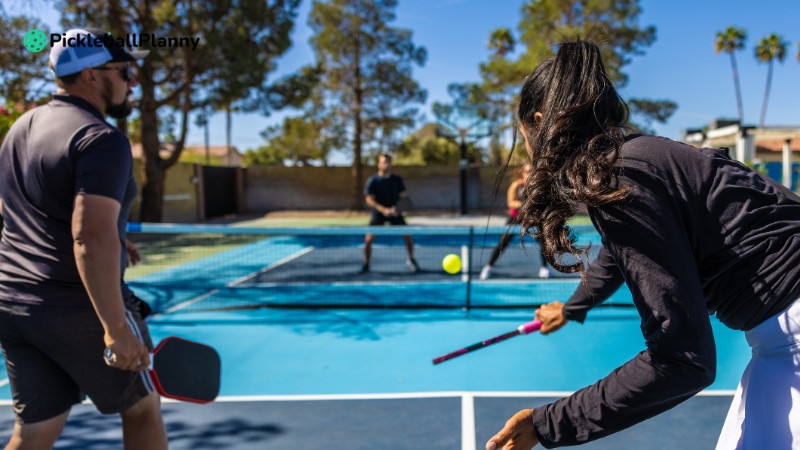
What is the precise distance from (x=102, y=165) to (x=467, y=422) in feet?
8.42

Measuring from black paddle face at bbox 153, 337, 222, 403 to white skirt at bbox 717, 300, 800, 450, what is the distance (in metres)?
1.98

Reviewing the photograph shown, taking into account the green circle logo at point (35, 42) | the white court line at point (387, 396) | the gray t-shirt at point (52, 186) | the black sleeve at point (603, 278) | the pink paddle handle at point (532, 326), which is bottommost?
the white court line at point (387, 396)

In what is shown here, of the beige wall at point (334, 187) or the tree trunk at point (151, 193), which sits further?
the beige wall at point (334, 187)

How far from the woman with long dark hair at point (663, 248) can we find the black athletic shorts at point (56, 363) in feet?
4.77

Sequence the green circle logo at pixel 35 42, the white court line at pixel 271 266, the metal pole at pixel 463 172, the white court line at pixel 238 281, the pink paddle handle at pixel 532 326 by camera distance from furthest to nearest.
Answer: the metal pole at pixel 463 172 → the white court line at pixel 271 266 → the white court line at pixel 238 281 → the green circle logo at pixel 35 42 → the pink paddle handle at pixel 532 326

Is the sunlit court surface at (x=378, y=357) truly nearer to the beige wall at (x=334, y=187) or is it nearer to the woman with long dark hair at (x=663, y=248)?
the woman with long dark hair at (x=663, y=248)

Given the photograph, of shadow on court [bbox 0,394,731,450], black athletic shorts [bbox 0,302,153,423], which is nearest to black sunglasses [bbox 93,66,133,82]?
black athletic shorts [bbox 0,302,153,423]

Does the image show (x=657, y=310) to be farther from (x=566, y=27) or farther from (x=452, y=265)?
(x=566, y=27)

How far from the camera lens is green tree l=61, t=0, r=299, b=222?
1587 centimetres

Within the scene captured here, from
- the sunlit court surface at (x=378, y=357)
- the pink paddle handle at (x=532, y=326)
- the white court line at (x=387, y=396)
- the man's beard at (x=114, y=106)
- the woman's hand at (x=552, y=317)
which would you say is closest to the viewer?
the man's beard at (x=114, y=106)

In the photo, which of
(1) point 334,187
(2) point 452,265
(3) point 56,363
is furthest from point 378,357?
(1) point 334,187

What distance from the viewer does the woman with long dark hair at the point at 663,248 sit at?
1.18 metres

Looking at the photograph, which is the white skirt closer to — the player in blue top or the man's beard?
the man's beard

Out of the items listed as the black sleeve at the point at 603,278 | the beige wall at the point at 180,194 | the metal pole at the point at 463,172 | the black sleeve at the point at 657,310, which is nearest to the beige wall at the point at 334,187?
the metal pole at the point at 463,172
